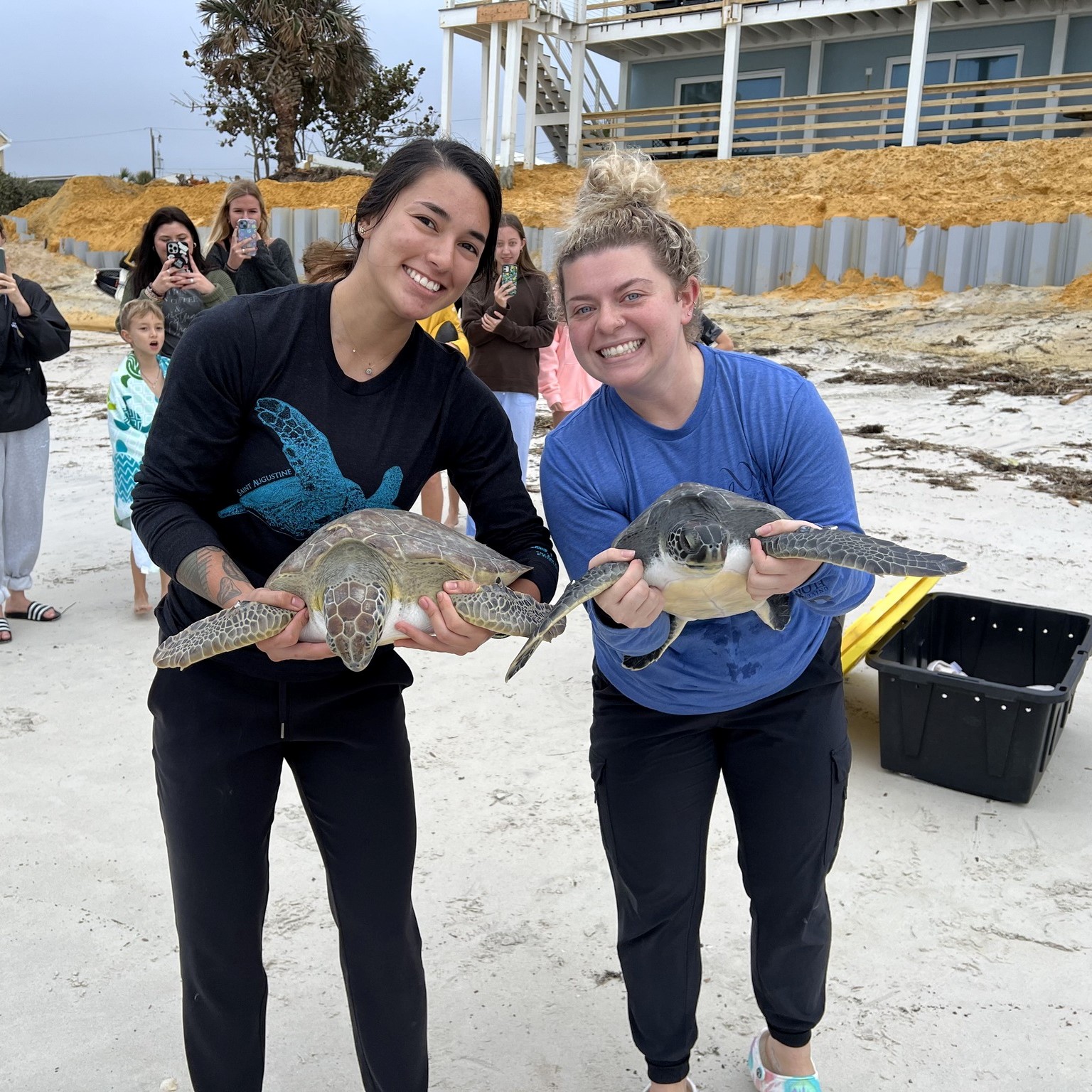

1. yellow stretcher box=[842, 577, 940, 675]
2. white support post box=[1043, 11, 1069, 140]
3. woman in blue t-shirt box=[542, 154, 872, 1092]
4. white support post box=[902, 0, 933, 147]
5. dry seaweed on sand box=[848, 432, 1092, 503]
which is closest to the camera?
woman in blue t-shirt box=[542, 154, 872, 1092]

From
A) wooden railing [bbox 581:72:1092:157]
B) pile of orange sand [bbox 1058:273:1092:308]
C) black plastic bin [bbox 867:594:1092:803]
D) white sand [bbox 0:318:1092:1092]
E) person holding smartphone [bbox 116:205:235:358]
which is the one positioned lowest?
white sand [bbox 0:318:1092:1092]

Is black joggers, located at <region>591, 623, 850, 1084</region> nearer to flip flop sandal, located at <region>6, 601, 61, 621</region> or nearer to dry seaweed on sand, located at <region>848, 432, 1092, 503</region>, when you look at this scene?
flip flop sandal, located at <region>6, 601, 61, 621</region>

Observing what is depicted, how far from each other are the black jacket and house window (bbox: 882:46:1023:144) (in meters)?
17.1

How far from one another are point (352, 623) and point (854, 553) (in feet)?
2.52

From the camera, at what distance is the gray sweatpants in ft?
14.2

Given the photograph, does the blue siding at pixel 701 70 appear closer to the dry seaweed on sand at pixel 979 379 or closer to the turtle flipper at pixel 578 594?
the dry seaweed on sand at pixel 979 379

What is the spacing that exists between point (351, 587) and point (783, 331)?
40.9 feet

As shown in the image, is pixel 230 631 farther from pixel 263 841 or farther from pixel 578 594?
pixel 578 594

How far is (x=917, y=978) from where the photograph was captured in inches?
86.7

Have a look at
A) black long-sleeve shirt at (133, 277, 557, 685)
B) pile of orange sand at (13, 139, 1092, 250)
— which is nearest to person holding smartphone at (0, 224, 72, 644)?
black long-sleeve shirt at (133, 277, 557, 685)

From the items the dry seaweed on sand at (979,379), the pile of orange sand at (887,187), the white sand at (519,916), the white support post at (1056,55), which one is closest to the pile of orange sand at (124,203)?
the pile of orange sand at (887,187)

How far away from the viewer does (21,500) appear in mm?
4391

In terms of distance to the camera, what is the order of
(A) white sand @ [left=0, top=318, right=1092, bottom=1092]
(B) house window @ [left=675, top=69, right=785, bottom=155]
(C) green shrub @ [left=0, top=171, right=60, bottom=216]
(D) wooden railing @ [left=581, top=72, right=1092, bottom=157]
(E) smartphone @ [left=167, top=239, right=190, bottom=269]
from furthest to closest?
(C) green shrub @ [left=0, top=171, right=60, bottom=216]
(B) house window @ [left=675, top=69, right=785, bottom=155]
(D) wooden railing @ [left=581, top=72, right=1092, bottom=157]
(E) smartphone @ [left=167, top=239, right=190, bottom=269]
(A) white sand @ [left=0, top=318, right=1092, bottom=1092]

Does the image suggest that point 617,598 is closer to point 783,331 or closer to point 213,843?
point 213,843
